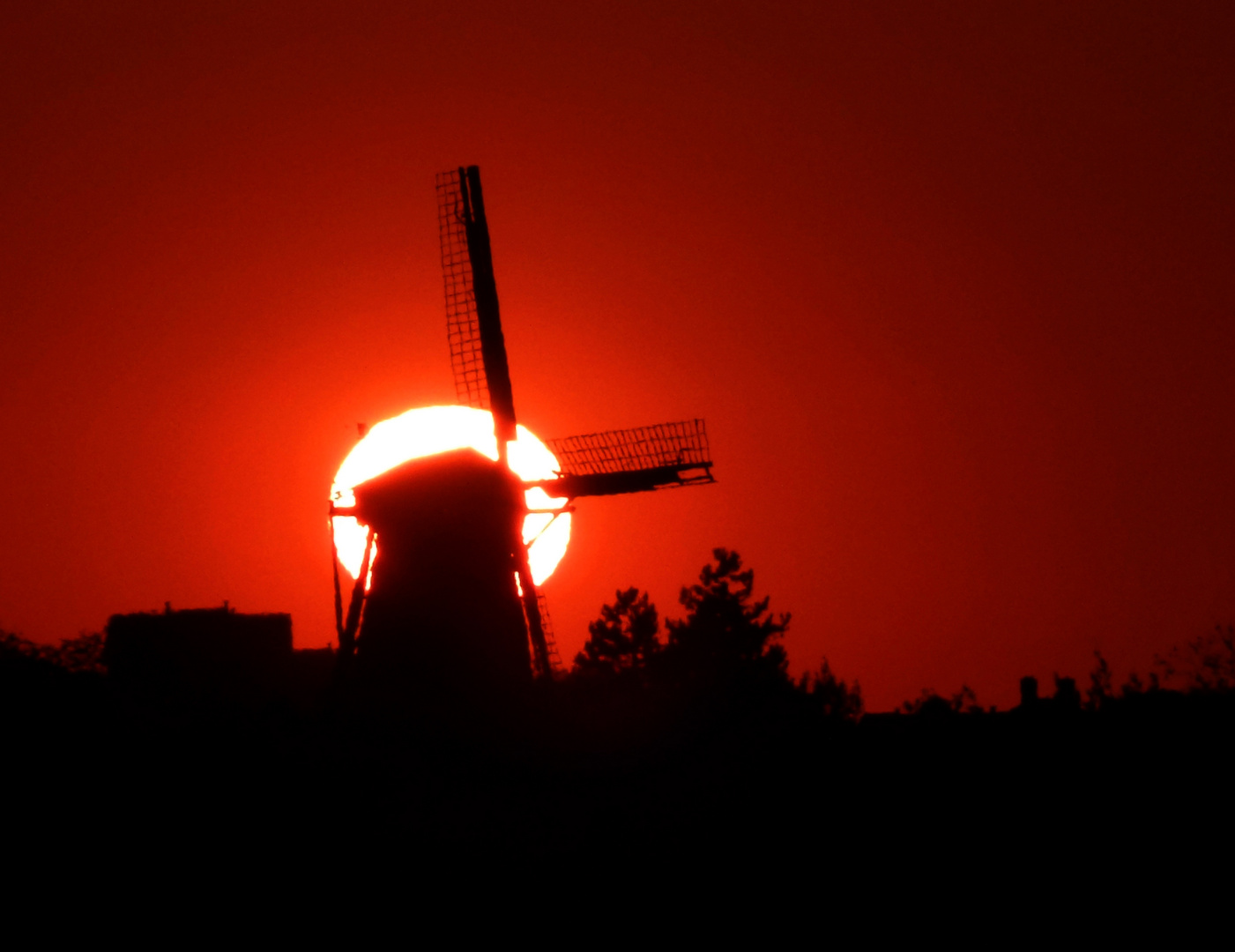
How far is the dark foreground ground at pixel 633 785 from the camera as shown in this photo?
635 inches

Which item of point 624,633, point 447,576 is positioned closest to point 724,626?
point 624,633

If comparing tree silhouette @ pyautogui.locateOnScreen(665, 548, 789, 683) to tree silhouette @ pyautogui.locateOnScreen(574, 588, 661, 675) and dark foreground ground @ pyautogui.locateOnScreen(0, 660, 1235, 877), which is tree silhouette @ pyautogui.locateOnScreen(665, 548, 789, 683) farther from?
dark foreground ground @ pyautogui.locateOnScreen(0, 660, 1235, 877)

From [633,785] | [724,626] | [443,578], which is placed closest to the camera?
[633,785]

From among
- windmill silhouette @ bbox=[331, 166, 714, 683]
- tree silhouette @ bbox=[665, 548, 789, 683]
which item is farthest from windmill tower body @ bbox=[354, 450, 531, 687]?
tree silhouette @ bbox=[665, 548, 789, 683]

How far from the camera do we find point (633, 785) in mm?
19156

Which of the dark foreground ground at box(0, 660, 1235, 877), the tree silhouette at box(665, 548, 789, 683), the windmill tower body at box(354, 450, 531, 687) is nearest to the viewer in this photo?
the dark foreground ground at box(0, 660, 1235, 877)

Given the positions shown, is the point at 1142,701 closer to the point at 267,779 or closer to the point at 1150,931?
the point at 1150,931

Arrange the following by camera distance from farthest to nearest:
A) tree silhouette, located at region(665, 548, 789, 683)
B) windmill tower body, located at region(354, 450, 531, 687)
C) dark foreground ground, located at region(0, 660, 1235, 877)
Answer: tree silhouette, located at region(665, 548, 789, 683) < windmill tower body, located at region(354, 450, 531, 687) < dark foreground ground, located at region(0, 660, 1235, 877)

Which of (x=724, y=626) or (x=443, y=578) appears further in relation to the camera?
(x=724, y=626)

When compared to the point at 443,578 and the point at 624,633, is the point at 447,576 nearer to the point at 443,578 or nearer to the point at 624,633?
the point at 443,578

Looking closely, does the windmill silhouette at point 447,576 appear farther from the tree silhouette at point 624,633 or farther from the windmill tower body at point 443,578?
the tree silhouette at point 624,633

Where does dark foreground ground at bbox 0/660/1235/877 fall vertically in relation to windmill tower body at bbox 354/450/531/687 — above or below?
below

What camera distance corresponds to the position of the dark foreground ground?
16.1m

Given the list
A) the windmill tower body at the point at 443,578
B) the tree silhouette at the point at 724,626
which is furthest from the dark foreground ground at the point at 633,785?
the tree silhouette at the point at 724,626
